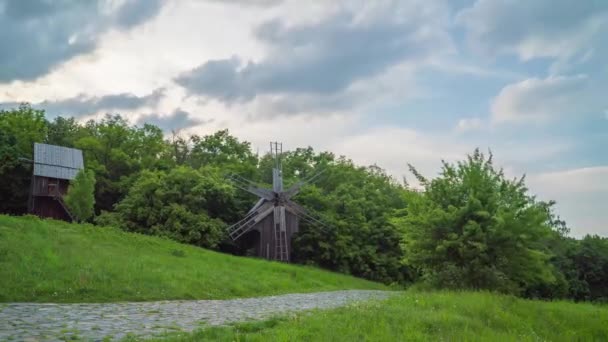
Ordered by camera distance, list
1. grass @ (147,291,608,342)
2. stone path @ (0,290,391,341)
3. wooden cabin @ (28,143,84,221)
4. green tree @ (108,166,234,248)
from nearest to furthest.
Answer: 1. stone path @ (0,290,391,341)
2. grass @ (147,291,608,342)
3. green tree @ (108,166,234,248)
4. wooden cabin @ (28,143,84,221)

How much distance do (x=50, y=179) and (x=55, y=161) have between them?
1.55 m

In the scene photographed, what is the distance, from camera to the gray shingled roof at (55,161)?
43438 millimetres

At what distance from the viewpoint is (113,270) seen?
18812mm

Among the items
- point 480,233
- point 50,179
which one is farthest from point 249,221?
point 480,233

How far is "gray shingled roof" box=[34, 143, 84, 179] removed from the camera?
143 feet

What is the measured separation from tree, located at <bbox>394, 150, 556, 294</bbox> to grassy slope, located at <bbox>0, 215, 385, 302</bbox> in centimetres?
765

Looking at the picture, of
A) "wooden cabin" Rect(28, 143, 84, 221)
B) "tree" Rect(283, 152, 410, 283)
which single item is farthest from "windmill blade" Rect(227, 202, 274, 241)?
"wooden cabin" Rect(28, 143, 84, 221)

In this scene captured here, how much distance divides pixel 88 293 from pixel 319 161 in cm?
4810

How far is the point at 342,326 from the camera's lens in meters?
10.4

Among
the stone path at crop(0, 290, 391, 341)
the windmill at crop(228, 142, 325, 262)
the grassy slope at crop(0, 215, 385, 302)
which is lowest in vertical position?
the stone path at crop(0, 290, 391, 341)

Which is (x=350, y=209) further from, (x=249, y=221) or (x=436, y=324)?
(x=436, y=324)

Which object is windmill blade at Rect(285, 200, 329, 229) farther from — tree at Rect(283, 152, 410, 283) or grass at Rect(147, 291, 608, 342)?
grass at Rect(147, 291, 608, 342)

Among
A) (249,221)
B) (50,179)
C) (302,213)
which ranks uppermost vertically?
(50,179)

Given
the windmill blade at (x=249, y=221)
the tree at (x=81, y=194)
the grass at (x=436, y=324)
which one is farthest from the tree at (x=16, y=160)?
the grass at (x=436, y=324)
